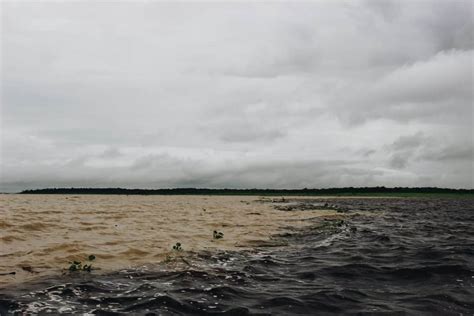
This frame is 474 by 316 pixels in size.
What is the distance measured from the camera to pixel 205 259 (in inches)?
559

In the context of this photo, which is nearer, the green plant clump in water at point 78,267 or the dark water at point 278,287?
the dark water at point 278,287

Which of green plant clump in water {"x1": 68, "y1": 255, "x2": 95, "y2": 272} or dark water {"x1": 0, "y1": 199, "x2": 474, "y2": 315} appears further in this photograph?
green plant clump in water {"x1": 68, "y1": 255, "x2": 95, "y2": 272}

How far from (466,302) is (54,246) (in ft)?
44.4

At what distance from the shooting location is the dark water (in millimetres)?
8539

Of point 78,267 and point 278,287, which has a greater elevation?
point 78,267

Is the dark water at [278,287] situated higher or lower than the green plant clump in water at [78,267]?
lower

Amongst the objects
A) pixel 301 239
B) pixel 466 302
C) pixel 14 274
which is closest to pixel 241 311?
pixel 466 302

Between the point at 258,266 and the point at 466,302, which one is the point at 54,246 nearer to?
the point at 258,266

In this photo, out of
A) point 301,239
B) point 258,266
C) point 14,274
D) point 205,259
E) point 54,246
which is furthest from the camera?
point 301,239

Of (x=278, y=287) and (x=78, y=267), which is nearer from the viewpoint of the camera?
(x=278, y=287)

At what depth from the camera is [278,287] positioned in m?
10.4

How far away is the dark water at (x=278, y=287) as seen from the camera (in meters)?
8.54

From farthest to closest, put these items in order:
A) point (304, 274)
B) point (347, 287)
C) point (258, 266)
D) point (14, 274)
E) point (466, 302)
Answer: point (258, 266)
point (304, 274)
point (14, 274)
point (347, 287)
point (466, 302)

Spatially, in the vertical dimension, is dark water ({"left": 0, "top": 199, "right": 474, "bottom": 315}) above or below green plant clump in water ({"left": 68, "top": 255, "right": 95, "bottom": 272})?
below
